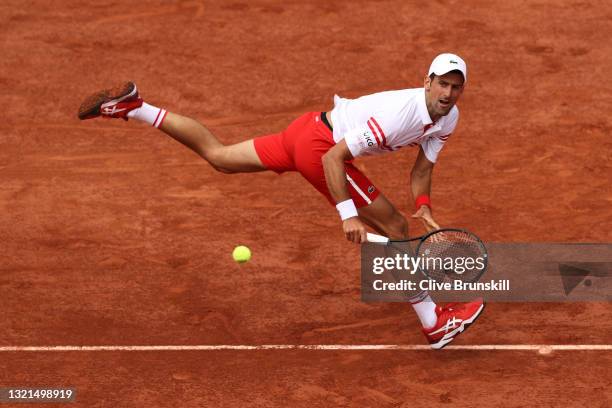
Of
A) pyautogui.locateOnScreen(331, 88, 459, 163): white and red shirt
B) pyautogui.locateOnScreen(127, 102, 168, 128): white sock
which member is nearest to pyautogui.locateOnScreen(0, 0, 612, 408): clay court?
pyautogui.locateOnScreen(127, 102, 168, 128): white sock

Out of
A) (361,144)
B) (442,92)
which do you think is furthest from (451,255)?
(442,92)

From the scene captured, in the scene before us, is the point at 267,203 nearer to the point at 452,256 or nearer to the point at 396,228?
the point at 396,228

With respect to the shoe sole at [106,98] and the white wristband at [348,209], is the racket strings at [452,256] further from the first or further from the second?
the shoe sole at [106,98]

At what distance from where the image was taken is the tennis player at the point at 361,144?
965 centimetres

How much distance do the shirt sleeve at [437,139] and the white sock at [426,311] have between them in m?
1.29

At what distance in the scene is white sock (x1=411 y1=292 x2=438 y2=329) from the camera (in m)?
10.4

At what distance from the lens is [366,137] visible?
9.62 metres

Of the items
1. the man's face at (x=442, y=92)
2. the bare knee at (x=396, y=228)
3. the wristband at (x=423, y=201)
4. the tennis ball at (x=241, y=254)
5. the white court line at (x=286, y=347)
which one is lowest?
the white court line at (x=286, y=347)

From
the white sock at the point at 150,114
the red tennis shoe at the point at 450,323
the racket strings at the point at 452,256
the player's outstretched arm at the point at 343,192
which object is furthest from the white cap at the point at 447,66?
the white sock at the point at 150,114

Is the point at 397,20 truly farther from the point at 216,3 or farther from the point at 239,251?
the point at 239,251

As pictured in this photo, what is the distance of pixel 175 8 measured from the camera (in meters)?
16.9

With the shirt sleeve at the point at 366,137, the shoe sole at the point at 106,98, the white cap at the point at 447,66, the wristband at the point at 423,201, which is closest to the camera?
the white cap at the point at 447,66

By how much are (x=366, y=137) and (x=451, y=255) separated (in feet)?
4.45

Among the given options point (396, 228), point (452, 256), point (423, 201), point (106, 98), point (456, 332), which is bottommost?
point (456, 332)
